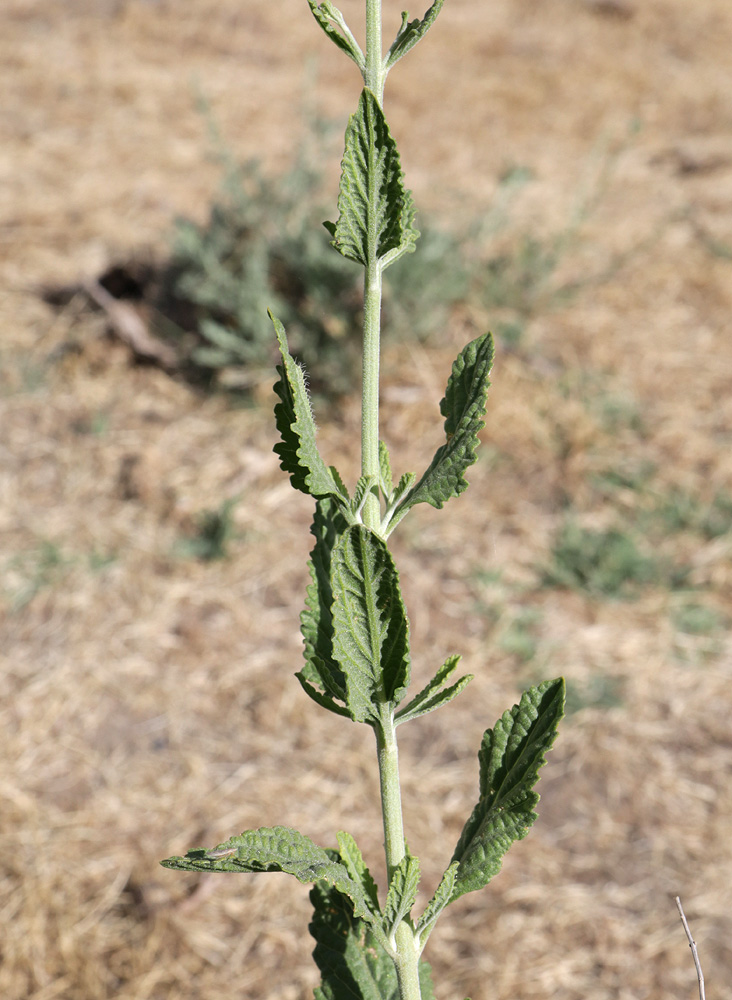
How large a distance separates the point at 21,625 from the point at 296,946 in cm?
123

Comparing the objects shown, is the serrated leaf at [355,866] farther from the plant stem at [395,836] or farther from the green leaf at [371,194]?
the green leaf at [371,194]

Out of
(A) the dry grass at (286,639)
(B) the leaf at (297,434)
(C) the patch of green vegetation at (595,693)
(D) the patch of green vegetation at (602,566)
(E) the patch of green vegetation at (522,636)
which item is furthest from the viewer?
(D) the patch of green vegetation at (602,566)

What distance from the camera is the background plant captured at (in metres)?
0.66

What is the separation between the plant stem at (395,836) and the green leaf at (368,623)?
0.03 meters

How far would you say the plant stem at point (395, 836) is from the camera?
0.73 meters

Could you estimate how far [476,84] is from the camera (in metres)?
5.91

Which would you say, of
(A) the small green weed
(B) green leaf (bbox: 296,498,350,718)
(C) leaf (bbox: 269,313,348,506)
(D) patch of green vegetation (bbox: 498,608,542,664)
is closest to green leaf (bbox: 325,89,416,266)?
(C) leaf (bbox: 269,313,348,506)

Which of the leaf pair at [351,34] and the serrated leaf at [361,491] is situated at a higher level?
the leaf pair at [351,34]

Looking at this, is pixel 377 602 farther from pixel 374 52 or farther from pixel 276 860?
pixel 374 52

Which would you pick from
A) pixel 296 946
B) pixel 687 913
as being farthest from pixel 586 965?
pixel 296 946

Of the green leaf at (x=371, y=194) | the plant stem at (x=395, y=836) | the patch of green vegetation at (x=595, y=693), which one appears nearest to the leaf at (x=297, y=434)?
the green leaf at (x=371, y=194)

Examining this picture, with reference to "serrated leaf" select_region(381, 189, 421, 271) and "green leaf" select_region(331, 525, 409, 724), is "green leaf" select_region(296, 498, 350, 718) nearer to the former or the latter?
"green leaf" select_region(331, 525, 409, 724)

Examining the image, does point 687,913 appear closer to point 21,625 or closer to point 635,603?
point 635,603

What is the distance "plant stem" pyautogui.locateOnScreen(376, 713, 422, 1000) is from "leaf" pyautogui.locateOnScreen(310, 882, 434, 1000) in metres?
Answer: 0.11
